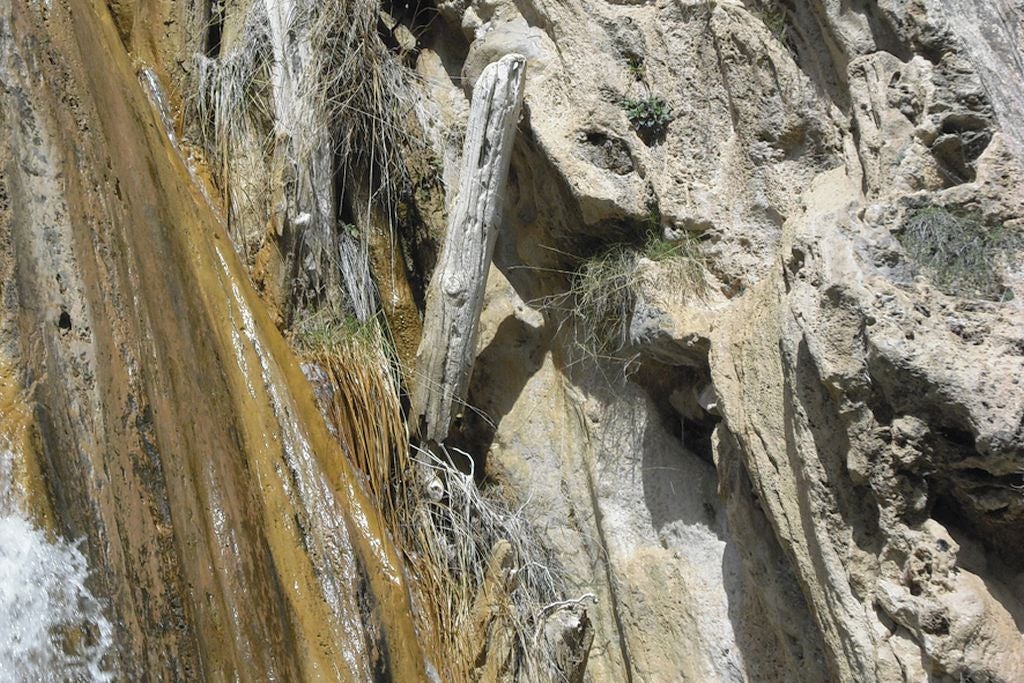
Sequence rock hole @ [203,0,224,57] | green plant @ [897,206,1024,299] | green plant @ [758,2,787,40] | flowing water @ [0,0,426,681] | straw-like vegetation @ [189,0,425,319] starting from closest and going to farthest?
flowing water @ [0,0,426,681]
green plant @ [897,206,1024,299]
green plant @ [758,2,787,40]
straw-like vegetation @ [189,0,425,319]
rock hole @ [203,0,224,57]

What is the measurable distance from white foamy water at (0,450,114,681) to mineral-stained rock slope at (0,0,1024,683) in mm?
79

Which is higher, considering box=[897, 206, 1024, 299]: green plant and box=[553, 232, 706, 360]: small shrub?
box=[897, 206, 1024, 299]: green plant

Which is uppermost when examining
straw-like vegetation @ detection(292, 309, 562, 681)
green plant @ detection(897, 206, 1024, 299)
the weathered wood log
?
green plant @ detection(897, 206, 1024, 299)

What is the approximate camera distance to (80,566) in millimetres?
2631

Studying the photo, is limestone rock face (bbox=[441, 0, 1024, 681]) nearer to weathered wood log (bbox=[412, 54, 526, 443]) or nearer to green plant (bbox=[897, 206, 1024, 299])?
green plant (bbox=[897, 206, 1024, 299])

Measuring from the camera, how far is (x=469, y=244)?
3824 millimetres

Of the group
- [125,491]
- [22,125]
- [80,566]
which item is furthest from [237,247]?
[80,566]

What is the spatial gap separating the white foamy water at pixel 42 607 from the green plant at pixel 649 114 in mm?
2166

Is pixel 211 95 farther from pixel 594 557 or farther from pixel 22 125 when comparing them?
pixel 594 557

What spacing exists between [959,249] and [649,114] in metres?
1.26

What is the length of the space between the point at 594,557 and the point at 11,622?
2.00 m


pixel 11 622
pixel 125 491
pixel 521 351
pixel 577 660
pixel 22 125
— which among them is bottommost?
pixel 577 660

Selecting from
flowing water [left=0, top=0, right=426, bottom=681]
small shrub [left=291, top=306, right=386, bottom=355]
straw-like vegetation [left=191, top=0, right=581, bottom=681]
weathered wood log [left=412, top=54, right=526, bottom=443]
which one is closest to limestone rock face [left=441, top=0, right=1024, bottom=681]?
weathered wood log [left=412, top=54, right=526, bottom=443]

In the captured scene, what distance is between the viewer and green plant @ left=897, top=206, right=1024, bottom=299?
2756 mm
